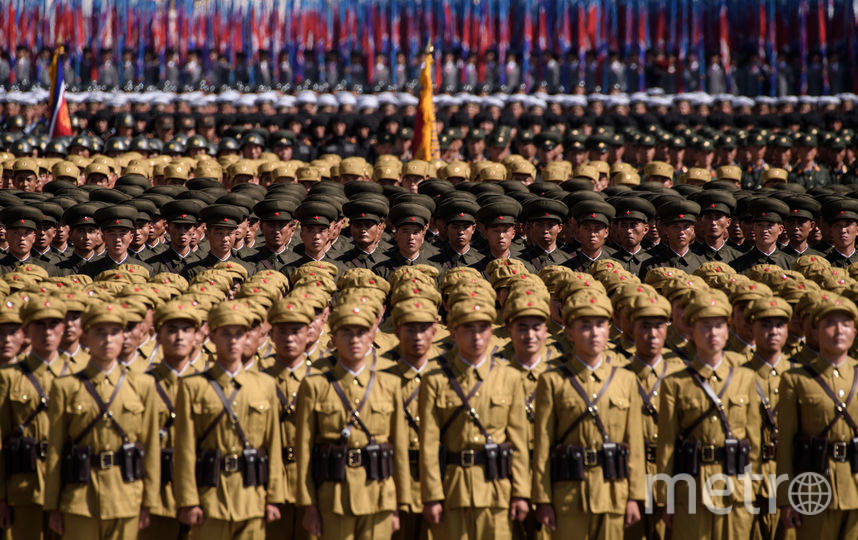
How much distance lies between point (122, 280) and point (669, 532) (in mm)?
5890

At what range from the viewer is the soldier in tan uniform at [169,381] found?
7.66m

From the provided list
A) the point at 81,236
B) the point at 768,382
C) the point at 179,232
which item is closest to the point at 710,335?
the point at 768,382

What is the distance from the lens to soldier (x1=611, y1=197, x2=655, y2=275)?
13445 millimetres

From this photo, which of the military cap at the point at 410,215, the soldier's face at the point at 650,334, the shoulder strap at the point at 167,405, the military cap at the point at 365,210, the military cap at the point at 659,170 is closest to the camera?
the shoulder strap at the point at 167,405

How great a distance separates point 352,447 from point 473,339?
1.17m

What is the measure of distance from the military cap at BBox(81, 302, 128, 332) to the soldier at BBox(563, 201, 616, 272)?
6.66 metres

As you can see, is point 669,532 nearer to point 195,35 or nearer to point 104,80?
point 104,80

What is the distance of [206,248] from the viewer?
537 inches

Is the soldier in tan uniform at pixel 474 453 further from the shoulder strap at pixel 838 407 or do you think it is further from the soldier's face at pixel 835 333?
the soldier's face at pixel 835 333

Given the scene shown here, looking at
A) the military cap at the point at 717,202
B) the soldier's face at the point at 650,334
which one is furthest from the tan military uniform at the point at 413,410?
the military cap at the point at 717,202

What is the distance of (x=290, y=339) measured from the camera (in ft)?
26.5

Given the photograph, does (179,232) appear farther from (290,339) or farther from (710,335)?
(710,335)

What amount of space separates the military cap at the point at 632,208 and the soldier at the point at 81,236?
6689mm

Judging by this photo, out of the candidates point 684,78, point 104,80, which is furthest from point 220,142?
point 684,78
